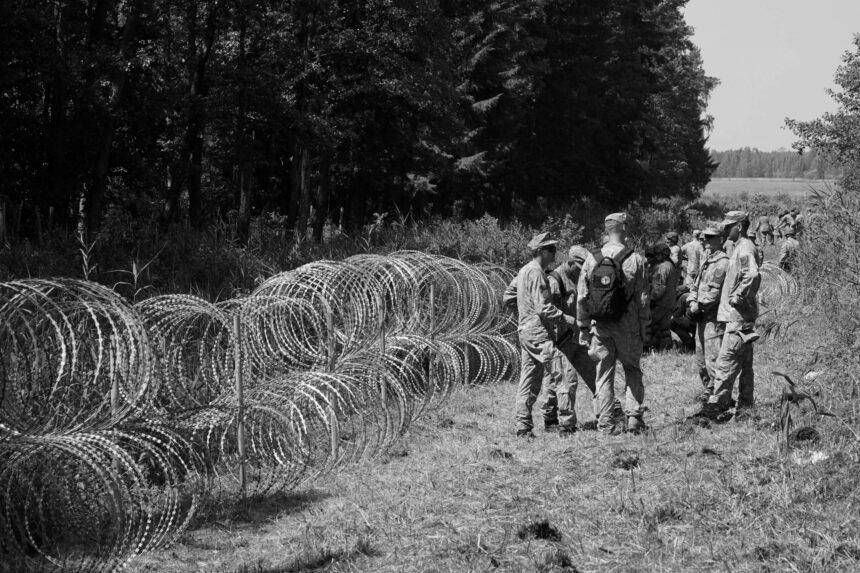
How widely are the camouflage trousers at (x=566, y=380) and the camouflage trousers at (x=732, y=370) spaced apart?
3.85 ft

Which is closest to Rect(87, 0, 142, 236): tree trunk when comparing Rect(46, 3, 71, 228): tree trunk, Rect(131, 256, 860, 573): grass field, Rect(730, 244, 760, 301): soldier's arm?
Rect(46, 3, 71, 228): tree trunk

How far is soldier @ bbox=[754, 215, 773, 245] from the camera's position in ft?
110

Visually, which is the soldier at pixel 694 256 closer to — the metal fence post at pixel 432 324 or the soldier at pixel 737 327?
the metal fence post at pixel 432 324

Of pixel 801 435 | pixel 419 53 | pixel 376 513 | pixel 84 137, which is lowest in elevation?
pixel 376 513

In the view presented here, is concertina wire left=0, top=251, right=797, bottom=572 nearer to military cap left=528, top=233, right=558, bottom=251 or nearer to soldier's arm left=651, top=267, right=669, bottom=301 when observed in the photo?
military cap left=528, top=233, right=558, bottom=251

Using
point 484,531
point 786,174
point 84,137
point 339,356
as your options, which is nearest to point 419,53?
point 84,137

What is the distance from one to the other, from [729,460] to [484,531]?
2234mm

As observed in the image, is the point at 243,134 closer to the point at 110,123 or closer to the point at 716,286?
the point at 110,123

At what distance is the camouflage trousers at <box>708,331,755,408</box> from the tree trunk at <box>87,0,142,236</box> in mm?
16596

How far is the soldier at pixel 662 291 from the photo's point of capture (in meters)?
13.3

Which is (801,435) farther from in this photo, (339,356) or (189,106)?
(189,106)

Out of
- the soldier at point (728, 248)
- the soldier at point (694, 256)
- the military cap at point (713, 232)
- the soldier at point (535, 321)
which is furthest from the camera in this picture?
the soldier at point (694, 256)

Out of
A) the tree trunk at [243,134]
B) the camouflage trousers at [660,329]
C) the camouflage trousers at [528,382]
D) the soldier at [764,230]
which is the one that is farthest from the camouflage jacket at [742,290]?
the soldier at [764,230]

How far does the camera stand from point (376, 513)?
7.82m
